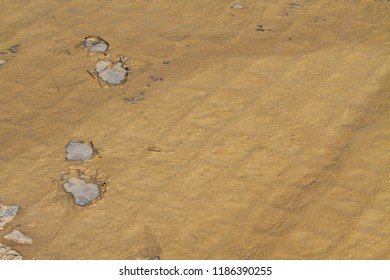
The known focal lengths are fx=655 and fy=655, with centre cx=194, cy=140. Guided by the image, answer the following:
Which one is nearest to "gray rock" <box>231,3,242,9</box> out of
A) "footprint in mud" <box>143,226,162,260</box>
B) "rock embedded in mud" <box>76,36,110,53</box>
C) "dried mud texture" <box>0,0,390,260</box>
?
"dried mud texture" <box>0,0,390,260</box>

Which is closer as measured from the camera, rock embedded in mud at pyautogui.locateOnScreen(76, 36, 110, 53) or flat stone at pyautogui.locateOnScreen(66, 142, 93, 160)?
flat stone at pyautogui.locateOnScreen(66, 142, 93, 160)

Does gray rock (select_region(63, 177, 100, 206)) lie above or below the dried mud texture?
below

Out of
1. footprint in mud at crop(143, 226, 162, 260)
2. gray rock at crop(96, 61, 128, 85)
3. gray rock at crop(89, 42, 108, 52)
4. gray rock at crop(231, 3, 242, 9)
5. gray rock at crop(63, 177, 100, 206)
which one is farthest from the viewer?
gray rock at crop(231, 3, 242, 9)

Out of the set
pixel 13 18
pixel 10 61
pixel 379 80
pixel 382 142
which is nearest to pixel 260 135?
pixel 382 142

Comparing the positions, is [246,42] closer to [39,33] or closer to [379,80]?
[379,80]

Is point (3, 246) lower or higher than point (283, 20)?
lower

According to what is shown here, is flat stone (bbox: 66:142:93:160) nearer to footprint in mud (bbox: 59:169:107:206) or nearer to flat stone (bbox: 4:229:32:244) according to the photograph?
footprint in mud (bbox: 59:169:107:206)

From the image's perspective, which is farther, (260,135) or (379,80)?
(379,80)

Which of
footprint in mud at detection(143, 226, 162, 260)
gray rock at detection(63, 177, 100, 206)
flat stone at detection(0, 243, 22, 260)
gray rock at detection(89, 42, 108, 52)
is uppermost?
gray rock at detection(89, 42, 108, 52)
